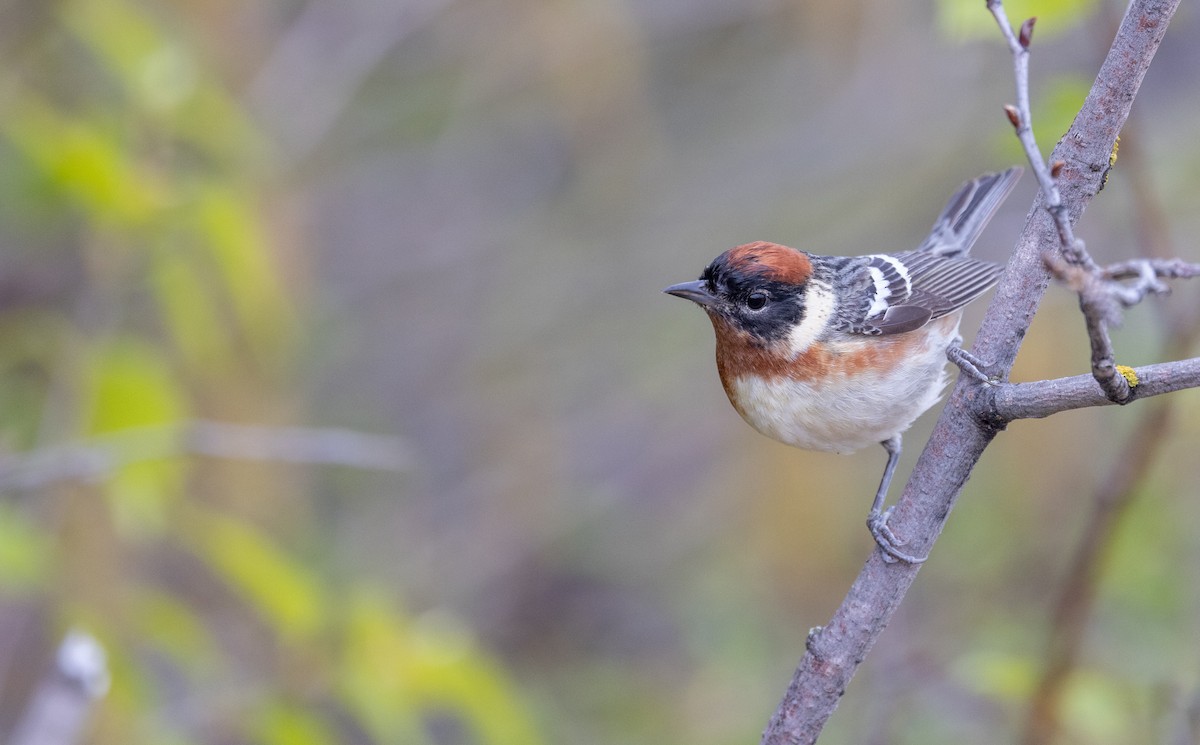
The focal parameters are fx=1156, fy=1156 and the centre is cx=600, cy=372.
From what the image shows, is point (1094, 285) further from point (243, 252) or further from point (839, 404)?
point (243, 252)

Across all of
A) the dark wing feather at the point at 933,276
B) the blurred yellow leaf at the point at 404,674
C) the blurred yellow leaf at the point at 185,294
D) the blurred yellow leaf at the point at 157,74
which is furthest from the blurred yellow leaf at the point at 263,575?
the dark wing feather at the point at 933,276

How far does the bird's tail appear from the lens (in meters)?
3.49

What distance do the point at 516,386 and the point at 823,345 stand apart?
3969mm

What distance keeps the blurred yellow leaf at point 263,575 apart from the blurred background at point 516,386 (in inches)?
0.5

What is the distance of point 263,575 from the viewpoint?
2.87 metres

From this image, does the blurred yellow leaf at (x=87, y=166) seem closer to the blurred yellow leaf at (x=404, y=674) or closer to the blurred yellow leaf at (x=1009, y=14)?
the blurred yellow leaf at (x=404, y=674)

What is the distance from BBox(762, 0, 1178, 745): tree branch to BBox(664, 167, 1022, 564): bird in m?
0.74

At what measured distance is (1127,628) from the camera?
5.00m

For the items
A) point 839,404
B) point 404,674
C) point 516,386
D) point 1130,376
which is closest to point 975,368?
point 1130,376

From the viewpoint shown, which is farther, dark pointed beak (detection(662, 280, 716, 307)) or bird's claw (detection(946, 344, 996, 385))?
dark pointed beak (detection(662, 280, 716, 307))

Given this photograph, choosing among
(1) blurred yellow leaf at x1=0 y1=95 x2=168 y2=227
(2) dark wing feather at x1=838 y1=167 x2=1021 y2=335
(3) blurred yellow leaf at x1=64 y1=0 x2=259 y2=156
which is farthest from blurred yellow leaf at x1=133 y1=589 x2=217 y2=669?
(2) dark wing feather at x1=838 y1=167 x2=1021 y2=335

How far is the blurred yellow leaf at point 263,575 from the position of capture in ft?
9.45

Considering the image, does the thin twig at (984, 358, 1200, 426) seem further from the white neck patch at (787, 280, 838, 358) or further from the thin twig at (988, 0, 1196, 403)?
the white neck patch at (787, 280, 838, 358)

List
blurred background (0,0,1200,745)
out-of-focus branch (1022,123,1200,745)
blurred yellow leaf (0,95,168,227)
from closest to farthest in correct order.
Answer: out-of-focus branch (1022,123,1200,745) → blurred yellow leaf (0,95,168,227) → blurred background (0,0,1200,745)
